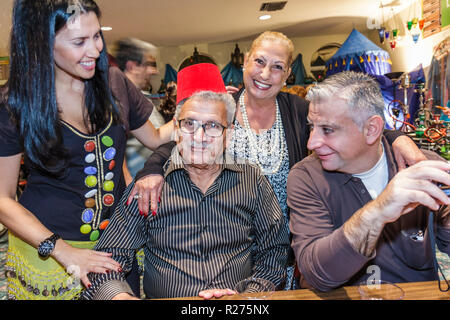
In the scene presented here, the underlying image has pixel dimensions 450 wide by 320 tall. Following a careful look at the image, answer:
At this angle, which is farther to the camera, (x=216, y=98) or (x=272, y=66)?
(x=272, y=66)

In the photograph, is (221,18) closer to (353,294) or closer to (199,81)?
(199,81)

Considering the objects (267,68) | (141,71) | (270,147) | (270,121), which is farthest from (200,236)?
(141,71)

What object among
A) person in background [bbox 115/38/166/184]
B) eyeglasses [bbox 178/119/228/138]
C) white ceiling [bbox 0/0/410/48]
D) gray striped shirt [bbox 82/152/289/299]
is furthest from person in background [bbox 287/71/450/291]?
white ceiling [bbox 0/0/410/48]

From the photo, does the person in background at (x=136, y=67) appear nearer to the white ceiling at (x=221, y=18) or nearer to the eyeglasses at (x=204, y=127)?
the eyeglasses at (x=204, y=127)

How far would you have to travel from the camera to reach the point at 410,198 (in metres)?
1.10

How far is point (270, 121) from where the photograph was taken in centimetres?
245

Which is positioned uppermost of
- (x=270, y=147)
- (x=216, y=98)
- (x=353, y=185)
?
(x=216, y=98)

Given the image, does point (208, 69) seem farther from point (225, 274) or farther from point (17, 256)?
point (17, 256)

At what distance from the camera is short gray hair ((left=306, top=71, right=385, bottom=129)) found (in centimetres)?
157

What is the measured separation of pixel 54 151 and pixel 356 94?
49.3 inches

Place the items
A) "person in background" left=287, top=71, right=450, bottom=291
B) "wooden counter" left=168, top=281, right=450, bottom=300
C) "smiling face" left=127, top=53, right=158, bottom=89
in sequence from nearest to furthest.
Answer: "wooden counter" left=168, top=281, right=450, bottom=300
"person in background" left=287, top=71, right=450, bottom=291
"smiling face" left=127, top=53, right=158, bottom=89

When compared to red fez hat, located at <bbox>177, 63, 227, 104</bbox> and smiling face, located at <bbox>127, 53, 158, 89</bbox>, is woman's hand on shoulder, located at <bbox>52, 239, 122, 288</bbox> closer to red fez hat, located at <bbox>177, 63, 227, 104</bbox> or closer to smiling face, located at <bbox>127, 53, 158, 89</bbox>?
red fez hat, located at <bbox>177, 63, 227, 104</bbox>

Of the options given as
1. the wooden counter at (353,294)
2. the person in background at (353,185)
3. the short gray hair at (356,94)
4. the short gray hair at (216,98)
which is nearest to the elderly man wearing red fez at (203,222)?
the short gray hair at (216,98)

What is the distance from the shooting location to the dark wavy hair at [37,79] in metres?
1.39
